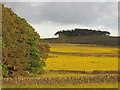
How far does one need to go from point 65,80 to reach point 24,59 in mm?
7247

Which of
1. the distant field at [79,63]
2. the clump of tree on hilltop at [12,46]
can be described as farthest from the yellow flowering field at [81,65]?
the clump of tree on hilltop at [12,46]

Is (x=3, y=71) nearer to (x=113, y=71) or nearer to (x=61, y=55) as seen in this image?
(x=113, y=71)

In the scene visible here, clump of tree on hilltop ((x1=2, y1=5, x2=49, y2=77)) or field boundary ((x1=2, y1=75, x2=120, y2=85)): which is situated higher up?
clump of tree on hilltop ((x1=2, y1=5, x2=49, y2=77))

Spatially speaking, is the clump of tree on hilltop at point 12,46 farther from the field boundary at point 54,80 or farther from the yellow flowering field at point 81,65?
the yellow flowering field at point 81,65

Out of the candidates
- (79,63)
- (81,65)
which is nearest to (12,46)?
(81,65)

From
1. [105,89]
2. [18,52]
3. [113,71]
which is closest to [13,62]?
[18,52]

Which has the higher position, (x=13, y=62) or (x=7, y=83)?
(x=13, y=62)

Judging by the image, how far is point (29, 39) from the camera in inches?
1818

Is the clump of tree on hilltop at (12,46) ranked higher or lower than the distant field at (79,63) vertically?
higher

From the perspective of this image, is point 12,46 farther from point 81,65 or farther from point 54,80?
point 81,65

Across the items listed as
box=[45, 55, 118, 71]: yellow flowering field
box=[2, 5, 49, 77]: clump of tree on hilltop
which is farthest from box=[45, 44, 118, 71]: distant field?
box=[2, 5, 49, 77]: clump of tree on hilltop

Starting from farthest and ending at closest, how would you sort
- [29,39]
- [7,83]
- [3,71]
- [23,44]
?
[29,39] < [23,44] < [3,71] < [7,83]

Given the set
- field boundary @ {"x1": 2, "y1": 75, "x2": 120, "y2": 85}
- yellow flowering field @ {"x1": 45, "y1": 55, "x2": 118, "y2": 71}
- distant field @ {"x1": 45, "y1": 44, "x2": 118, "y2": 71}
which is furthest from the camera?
distant field @ {"x1": 45, "y1": 44, "x2": 118, "y2": 71}

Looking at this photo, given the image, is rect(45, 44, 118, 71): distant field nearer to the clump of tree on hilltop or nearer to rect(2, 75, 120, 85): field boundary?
the clump of tree on hilltop
